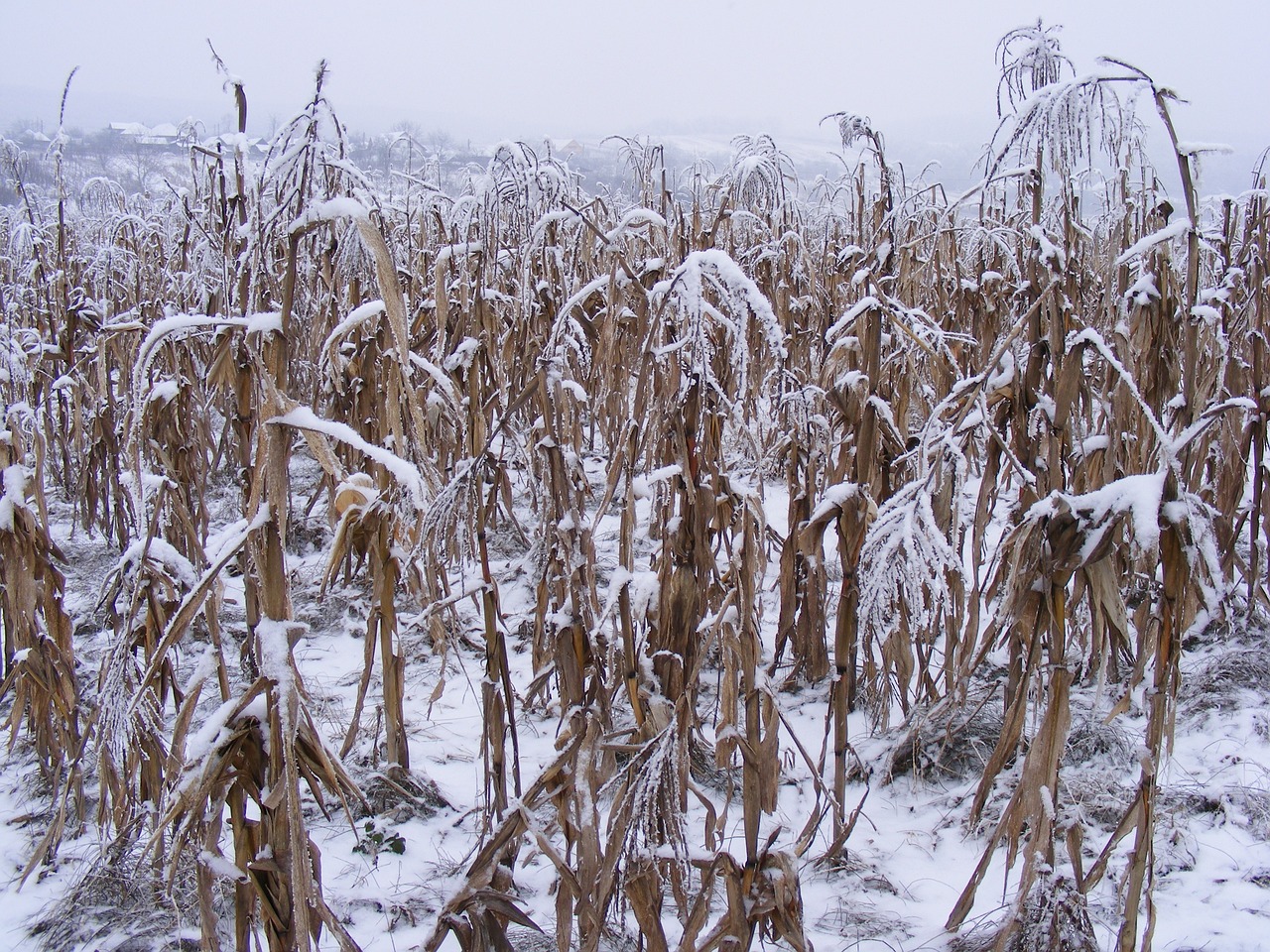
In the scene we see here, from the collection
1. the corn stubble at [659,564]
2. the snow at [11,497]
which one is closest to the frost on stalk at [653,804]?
the corn stubble at [659,564]

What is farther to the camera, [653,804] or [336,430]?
[653,804]

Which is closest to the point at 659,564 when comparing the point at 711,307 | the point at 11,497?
the point at 711,307

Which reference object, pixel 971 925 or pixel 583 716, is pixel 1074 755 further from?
pixel 583 716

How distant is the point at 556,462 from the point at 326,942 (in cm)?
117

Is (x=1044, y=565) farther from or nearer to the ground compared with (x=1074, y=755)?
farther from the ground

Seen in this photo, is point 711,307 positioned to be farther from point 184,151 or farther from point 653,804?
point 184,151

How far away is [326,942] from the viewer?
171 cm

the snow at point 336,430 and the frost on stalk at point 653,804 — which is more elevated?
the snow at point 336,430

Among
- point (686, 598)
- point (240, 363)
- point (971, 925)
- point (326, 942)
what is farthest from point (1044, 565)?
point (326, 942)

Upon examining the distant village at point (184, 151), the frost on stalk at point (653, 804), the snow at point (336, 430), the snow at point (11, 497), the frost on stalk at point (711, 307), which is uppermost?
the distant village at point (184, 151)

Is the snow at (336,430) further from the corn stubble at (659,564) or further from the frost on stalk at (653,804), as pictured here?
the frost on stalk at (653,804)

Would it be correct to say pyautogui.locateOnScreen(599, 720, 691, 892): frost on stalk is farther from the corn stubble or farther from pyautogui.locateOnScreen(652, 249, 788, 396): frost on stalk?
pyautogui.locateOnScreen(652, 249, 788, 396): frost on stalk

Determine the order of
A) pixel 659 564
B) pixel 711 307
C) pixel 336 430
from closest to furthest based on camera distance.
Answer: pixel 336 430, pixel 711 307, pixel 659 564

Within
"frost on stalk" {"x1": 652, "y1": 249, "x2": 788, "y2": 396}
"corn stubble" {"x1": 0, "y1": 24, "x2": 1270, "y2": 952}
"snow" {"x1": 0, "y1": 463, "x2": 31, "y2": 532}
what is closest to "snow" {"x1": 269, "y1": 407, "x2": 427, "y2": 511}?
Answer: "corn stubble" {"x1": 0, "y1": 24, "x2": 1270, "y2": 952}
